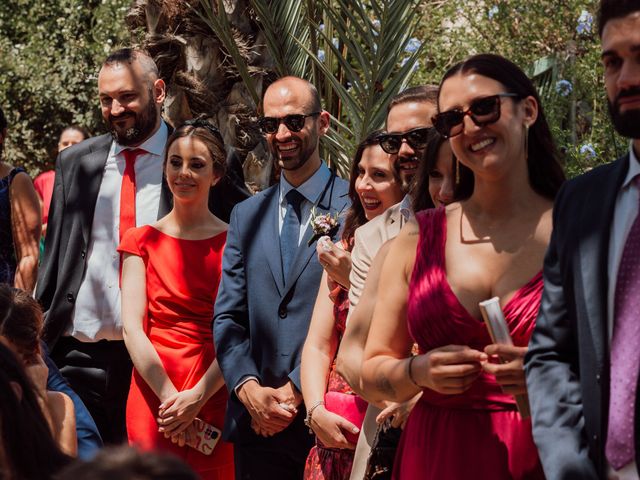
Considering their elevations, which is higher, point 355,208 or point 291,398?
point 355,208

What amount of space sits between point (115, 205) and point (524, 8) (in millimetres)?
5055

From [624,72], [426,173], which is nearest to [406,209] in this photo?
[426,173]

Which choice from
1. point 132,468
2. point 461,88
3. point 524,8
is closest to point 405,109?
point 461,88

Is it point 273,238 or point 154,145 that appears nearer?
point 273,238

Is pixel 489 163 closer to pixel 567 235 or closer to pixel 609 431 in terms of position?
pixel 567 235

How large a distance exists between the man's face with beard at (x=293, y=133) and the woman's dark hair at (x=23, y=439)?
300 cm

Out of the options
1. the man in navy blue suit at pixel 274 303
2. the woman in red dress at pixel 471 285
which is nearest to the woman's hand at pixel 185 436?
the man in navy blue suit at pixel 274 303

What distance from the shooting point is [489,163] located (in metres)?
3.46

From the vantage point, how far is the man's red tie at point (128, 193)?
6.27 meters

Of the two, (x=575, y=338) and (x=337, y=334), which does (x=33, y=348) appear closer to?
(x=337, y=334)

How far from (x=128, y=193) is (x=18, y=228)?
680 mm

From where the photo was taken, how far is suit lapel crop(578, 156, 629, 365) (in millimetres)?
2861

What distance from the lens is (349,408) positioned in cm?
475

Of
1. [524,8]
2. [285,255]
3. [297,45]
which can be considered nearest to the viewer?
[285,255]
